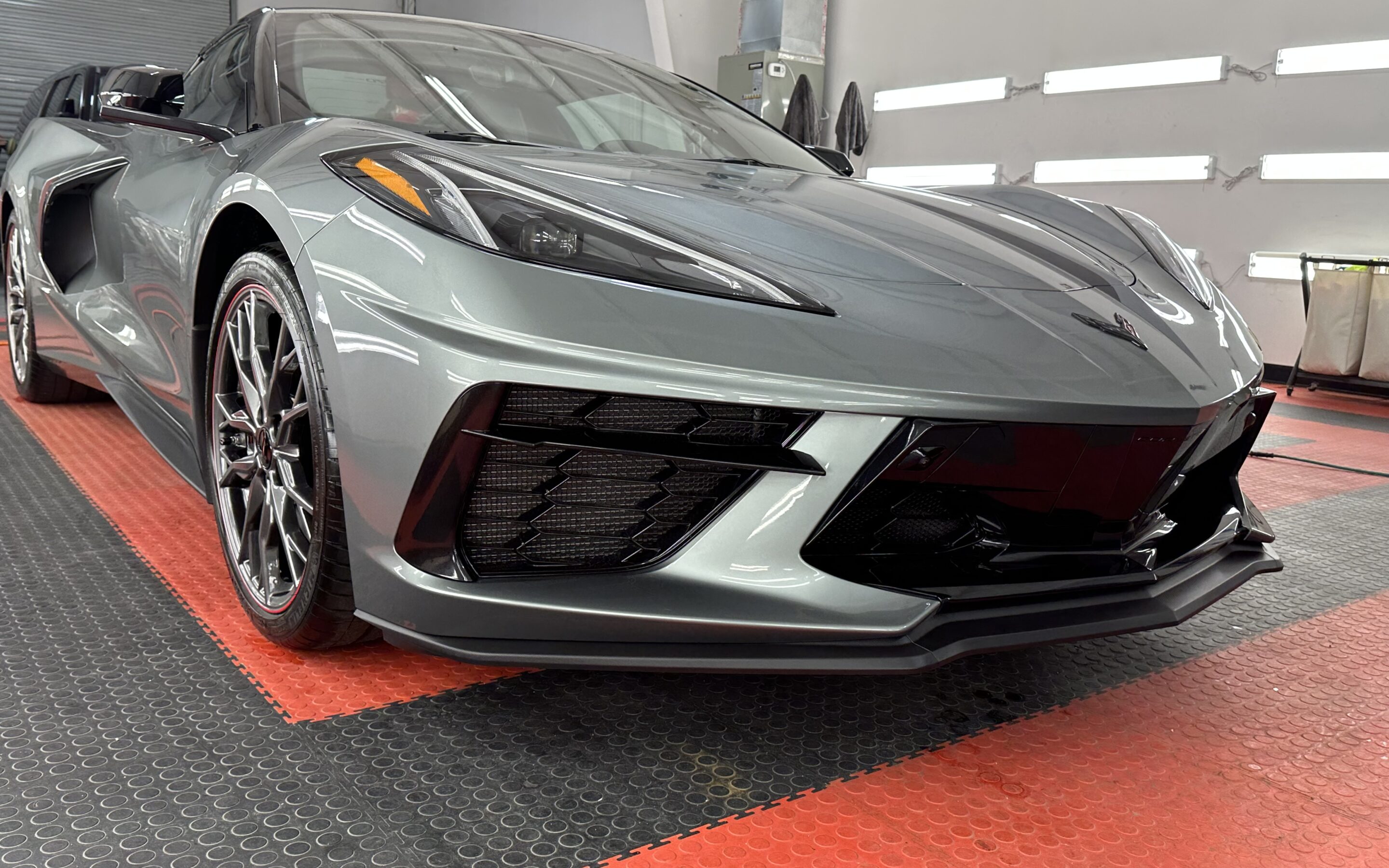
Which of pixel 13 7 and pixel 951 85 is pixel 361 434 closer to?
pixel 951 85

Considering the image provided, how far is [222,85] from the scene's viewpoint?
1.99 meters

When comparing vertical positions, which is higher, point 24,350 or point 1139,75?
point 1139,75

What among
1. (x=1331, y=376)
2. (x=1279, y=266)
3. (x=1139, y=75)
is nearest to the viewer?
(x=1331, y=376)

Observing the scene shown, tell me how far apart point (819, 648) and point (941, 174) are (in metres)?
7.93

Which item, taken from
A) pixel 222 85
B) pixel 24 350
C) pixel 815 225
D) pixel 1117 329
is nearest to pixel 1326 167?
pixel 1117 329

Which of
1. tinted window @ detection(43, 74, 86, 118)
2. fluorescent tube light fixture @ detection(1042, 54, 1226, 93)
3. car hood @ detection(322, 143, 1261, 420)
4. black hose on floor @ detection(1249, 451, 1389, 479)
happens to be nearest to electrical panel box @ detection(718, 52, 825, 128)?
fluorescent tube light fixture @ detection(1042, 54, 1226, 93)

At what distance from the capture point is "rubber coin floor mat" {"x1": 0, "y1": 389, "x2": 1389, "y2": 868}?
3.53ft

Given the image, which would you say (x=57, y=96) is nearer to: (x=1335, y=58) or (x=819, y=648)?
(x=819, y=648)

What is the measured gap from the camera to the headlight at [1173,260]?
1.75 meters

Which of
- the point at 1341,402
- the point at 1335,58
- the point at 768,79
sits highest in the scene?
the point at 1335,58

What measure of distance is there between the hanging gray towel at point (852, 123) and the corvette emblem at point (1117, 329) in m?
7.96

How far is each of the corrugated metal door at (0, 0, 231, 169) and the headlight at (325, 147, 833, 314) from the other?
10.1 meters

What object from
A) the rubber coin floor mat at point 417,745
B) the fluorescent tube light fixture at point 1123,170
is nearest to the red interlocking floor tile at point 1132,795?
the rubber coin floor mat at point 417,745

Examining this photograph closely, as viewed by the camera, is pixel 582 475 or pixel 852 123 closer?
pixel 582 475
